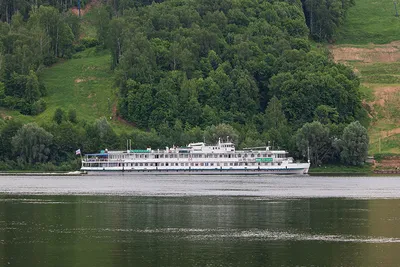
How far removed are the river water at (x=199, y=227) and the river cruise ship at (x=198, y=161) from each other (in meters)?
53.6

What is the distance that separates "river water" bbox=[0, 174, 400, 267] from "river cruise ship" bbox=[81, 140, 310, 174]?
5356cm

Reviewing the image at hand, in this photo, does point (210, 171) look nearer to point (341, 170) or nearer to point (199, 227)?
point (341, 170)

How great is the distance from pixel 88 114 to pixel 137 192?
8338 centimetres

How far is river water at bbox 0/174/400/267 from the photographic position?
196 ft

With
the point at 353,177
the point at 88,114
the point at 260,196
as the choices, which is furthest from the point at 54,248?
the point at 88,114

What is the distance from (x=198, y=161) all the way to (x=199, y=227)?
104 meters

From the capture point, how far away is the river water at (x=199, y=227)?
5975cm

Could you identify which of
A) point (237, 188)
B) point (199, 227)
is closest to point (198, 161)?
point (237, 188)

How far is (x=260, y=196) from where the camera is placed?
109 meters

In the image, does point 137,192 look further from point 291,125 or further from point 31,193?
point 291,125

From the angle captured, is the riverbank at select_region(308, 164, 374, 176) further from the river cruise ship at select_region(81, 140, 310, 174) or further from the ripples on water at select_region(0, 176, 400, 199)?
the ripples on water at select_region(0, 176, 400, 199)

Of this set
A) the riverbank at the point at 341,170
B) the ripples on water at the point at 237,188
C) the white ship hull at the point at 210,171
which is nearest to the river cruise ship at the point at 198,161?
the white ship hull at the point at 210,171

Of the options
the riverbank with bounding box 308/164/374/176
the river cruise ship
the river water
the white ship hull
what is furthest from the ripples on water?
the river cruise ship

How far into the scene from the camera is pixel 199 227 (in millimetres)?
75188
